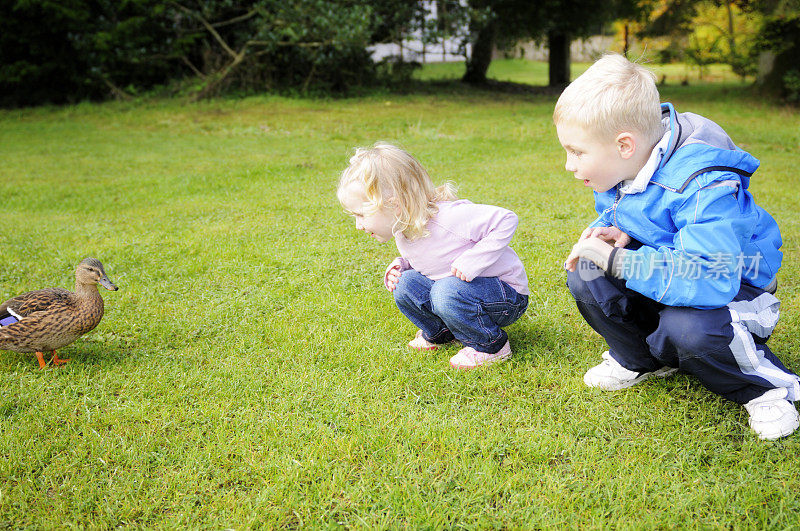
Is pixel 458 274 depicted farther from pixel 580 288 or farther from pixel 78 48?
pixel 78 48

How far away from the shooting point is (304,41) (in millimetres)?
14273

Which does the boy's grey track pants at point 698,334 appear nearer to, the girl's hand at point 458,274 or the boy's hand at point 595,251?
the boy's hand at point 595,251

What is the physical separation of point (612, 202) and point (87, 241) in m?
4.56

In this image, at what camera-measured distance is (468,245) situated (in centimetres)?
306

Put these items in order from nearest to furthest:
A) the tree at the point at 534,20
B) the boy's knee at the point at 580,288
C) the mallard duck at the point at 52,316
Answer: the boy's knee at the point at 580,288, the mallard duck at the point at 52,316, the tree at the point at 534,20

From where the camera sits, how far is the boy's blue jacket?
2.25m

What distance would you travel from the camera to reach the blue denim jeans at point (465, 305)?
2.97m

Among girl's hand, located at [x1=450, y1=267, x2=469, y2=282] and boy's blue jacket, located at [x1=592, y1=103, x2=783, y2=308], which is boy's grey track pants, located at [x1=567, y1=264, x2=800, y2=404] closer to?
boy's blue jacket, located at [x1=592, y1=103, x2=783, y2=308]

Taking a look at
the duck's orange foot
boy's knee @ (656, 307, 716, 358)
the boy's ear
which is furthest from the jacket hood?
the duck's orange foot

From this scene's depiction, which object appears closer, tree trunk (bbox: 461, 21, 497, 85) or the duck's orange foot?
the duck's orange foot

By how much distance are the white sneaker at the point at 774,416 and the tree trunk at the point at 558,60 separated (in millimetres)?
19282

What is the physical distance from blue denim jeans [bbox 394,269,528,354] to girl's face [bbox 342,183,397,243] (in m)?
0.34

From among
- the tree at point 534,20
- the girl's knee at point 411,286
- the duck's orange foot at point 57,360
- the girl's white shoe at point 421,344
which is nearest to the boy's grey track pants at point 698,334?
the girl's knee at point 411,286

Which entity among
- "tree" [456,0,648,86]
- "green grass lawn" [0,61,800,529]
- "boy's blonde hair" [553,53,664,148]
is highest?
"tree" [456,0,648,86]
